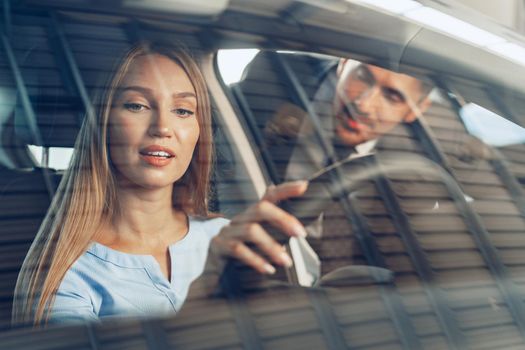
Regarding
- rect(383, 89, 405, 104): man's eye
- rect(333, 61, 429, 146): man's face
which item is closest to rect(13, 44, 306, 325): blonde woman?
rect(333, 61, 429, 146): man's face

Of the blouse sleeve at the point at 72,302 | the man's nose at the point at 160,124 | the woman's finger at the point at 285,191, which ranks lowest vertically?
the blouse sleeve at the point at 72,302

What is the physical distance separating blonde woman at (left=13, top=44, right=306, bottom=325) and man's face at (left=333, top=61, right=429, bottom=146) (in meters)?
0.43

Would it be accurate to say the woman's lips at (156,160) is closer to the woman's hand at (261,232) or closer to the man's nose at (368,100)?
the woman's hand at (261,232)

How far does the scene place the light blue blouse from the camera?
122cm

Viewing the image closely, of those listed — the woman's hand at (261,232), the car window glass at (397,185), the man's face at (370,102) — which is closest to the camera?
the woman's hand at (261,232)

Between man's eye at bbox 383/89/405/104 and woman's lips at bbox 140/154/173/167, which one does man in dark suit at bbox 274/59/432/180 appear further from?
woman's lips at bbox 140/154/173/167

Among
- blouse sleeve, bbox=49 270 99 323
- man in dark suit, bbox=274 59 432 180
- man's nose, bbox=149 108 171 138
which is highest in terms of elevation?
man in dark suit, bbox=274 59 432 180

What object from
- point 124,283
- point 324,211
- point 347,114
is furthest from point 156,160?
point 347,114

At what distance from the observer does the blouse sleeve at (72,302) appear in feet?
3.95

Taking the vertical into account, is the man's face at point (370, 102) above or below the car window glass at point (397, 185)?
above

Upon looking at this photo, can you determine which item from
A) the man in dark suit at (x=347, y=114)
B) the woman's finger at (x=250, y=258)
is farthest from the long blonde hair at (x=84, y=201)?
the man in dark suit at (x=347, y=114)

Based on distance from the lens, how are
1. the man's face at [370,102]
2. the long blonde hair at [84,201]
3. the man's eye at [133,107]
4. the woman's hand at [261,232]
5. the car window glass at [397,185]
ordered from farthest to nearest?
the man's face at [370,102], the car window glass at [397,185], the woman's hand at [261,232], the man's eye at [133,107], the long blonde hair at [84,201]

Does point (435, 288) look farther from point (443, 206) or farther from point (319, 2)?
point (319, 2)

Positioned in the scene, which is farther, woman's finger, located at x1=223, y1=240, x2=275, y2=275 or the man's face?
the man's face
